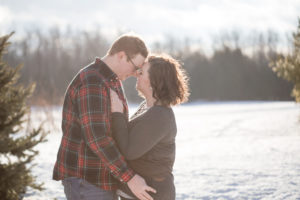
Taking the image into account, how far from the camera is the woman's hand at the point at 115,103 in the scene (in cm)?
230

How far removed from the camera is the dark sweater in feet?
7.40

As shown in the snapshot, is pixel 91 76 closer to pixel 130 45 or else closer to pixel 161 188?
pixel 130 45

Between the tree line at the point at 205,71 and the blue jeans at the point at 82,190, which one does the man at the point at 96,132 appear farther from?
the tree line at the point at 205,71

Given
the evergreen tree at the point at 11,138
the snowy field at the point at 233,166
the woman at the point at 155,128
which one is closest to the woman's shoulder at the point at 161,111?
the woman at the point at 155,128

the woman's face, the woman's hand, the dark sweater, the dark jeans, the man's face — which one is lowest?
the dark jeans

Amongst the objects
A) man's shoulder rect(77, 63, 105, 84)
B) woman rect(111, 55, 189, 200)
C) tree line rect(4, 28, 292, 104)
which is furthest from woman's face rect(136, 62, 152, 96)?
tree line rect(4, 28, 292, 104)

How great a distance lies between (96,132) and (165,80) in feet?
2.18

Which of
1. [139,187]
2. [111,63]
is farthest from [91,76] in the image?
[139,187]

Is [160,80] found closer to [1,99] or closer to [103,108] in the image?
[103,108]

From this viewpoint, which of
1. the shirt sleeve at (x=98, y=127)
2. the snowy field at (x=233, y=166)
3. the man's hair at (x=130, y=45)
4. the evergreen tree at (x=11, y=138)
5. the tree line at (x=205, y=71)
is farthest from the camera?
the tree line at (x=205, y=71)

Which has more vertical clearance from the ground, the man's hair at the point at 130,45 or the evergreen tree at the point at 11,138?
the man's hair at the point at 130,45

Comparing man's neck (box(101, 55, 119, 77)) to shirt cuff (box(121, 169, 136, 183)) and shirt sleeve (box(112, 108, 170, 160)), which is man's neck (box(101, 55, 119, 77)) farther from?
shirt cuff (box(121, 169, 136, 183))

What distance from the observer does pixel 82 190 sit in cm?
233

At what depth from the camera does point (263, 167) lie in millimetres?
6566
